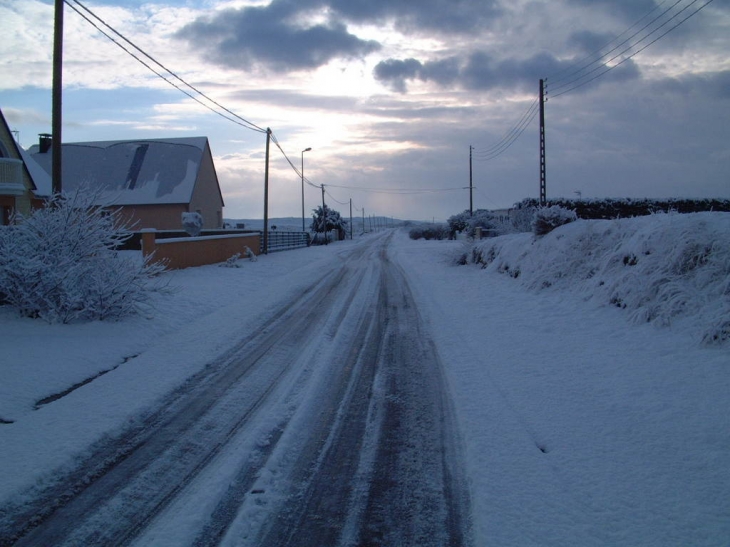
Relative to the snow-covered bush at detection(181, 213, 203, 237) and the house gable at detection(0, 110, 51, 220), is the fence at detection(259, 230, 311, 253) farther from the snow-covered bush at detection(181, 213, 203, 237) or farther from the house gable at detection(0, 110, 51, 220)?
the house gable at detection(0, 110, 51, 220)

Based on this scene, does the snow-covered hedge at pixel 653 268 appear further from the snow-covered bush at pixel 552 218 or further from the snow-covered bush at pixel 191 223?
the snow-covered bush at pixel 191 223

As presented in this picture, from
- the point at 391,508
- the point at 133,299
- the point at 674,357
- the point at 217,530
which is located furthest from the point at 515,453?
the point at 133,299

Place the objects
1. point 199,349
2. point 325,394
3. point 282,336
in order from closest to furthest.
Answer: point 325,394 → point 199,349 → point 282,336

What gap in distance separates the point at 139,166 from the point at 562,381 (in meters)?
37.8

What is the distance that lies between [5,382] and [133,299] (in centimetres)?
396

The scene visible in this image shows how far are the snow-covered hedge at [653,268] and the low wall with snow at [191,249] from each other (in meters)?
10.7

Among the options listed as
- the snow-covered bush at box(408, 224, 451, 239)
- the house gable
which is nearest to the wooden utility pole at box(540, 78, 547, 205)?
the house gable

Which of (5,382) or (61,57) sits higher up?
(61,57)

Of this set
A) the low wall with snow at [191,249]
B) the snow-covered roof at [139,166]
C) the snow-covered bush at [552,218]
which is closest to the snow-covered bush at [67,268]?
the low wall with snow at [191,249]

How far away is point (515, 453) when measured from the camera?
478 centimetres

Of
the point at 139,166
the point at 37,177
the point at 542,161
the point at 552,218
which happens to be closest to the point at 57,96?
the point at 552,218

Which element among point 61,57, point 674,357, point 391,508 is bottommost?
point 391,508

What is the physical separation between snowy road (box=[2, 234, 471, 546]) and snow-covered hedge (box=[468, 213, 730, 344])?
3812mm

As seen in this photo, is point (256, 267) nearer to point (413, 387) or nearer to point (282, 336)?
point (282, 336)
